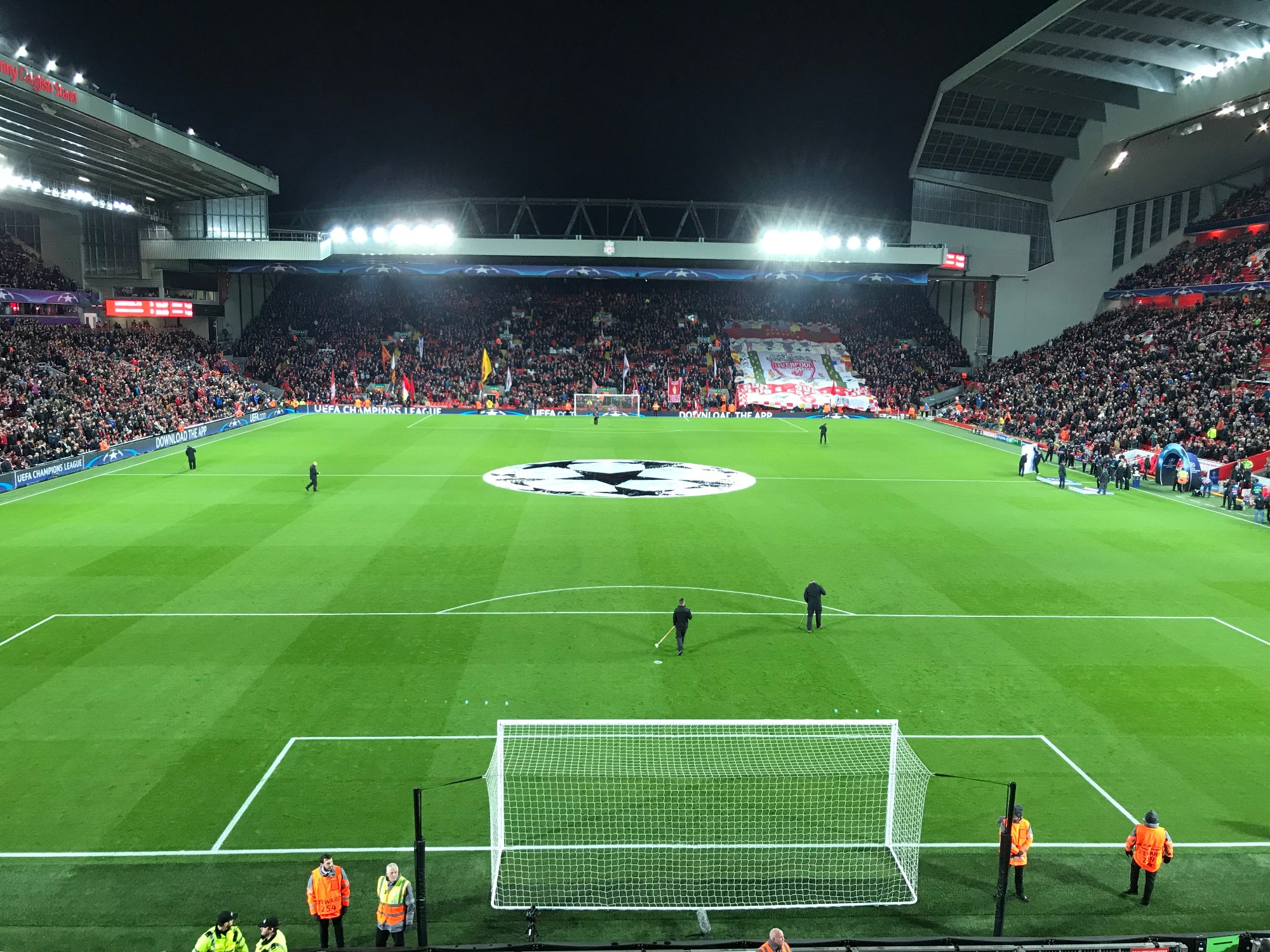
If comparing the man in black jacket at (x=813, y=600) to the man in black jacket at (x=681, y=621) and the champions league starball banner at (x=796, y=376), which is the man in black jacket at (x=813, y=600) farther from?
the champions league starball banner at (x=796, y=376)

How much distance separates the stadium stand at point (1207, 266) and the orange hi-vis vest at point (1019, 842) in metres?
52.7

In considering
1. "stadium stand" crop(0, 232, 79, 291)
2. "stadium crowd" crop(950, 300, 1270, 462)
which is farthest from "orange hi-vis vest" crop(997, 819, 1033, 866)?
"stadium stand" crop(0, 232, 79, 291)

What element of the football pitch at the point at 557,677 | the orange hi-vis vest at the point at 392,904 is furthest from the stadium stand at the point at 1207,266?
the orange hi-vis vest at the point at 392,904

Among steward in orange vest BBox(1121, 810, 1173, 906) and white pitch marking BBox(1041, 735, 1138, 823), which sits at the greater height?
steward in orange vest BBox(1121, 810, 1173, 906)

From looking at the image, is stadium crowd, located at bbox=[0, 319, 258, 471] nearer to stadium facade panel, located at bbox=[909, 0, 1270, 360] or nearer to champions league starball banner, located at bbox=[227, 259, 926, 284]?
champions league starball banner, located at bbox=[227, 259, 926, 284]

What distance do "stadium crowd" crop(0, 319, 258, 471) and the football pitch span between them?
22.5 feet

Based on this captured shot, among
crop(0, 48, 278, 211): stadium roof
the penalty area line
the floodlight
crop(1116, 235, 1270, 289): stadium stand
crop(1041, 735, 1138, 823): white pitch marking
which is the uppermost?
crop(0, 48, 278, 211): stadium roof

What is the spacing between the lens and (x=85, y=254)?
65312mm

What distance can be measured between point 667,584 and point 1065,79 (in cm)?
4424

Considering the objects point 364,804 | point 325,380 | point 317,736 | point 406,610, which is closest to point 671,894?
point 364,804

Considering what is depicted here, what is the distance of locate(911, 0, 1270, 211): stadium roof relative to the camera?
4197 cm

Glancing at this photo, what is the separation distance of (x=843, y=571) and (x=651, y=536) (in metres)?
6.12

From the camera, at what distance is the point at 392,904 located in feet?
31.8

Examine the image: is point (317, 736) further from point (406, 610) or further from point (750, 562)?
point (750, 562)
